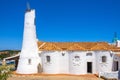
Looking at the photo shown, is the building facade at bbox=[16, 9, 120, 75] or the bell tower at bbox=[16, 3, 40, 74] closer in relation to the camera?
the building facade at bbox=[16, 9, 120, 75]

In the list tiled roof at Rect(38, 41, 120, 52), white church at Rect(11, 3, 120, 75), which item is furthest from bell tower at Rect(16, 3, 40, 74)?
tiled roof at Rect(38, 41, 120, 52)

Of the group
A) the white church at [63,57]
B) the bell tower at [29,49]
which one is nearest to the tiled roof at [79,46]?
the white church at [63,57]

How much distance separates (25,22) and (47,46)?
5057mm

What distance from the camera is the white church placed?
37469 mm

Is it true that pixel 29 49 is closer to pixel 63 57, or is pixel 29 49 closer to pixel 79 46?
pixel 63 57

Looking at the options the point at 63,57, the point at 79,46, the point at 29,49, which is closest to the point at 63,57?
the point at 63,57

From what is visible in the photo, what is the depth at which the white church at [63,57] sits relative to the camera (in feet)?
123

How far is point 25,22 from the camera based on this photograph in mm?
39250

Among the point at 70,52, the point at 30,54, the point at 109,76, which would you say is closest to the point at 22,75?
the point at 30,54

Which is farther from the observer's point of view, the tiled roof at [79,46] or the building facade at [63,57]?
the tiled roof at [79,46]

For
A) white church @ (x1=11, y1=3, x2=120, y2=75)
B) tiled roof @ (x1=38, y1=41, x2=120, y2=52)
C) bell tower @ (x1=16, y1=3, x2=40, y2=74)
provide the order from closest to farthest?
white church @ (x1=11, y1=3, x2=120, y2=75), tiled roof @ (x1=38, y1=41, x2=120, y2=52), bell tower @ (x1=16, y1=3, x2=40, y2=74)

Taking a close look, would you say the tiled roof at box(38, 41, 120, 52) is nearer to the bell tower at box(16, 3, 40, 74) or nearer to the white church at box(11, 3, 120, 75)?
the white church at box(11, 3, 120, 75)

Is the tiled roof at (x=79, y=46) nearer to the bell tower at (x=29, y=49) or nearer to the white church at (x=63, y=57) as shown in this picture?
the white church at (x=63, y=57)

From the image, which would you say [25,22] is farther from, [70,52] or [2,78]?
[2,78]
